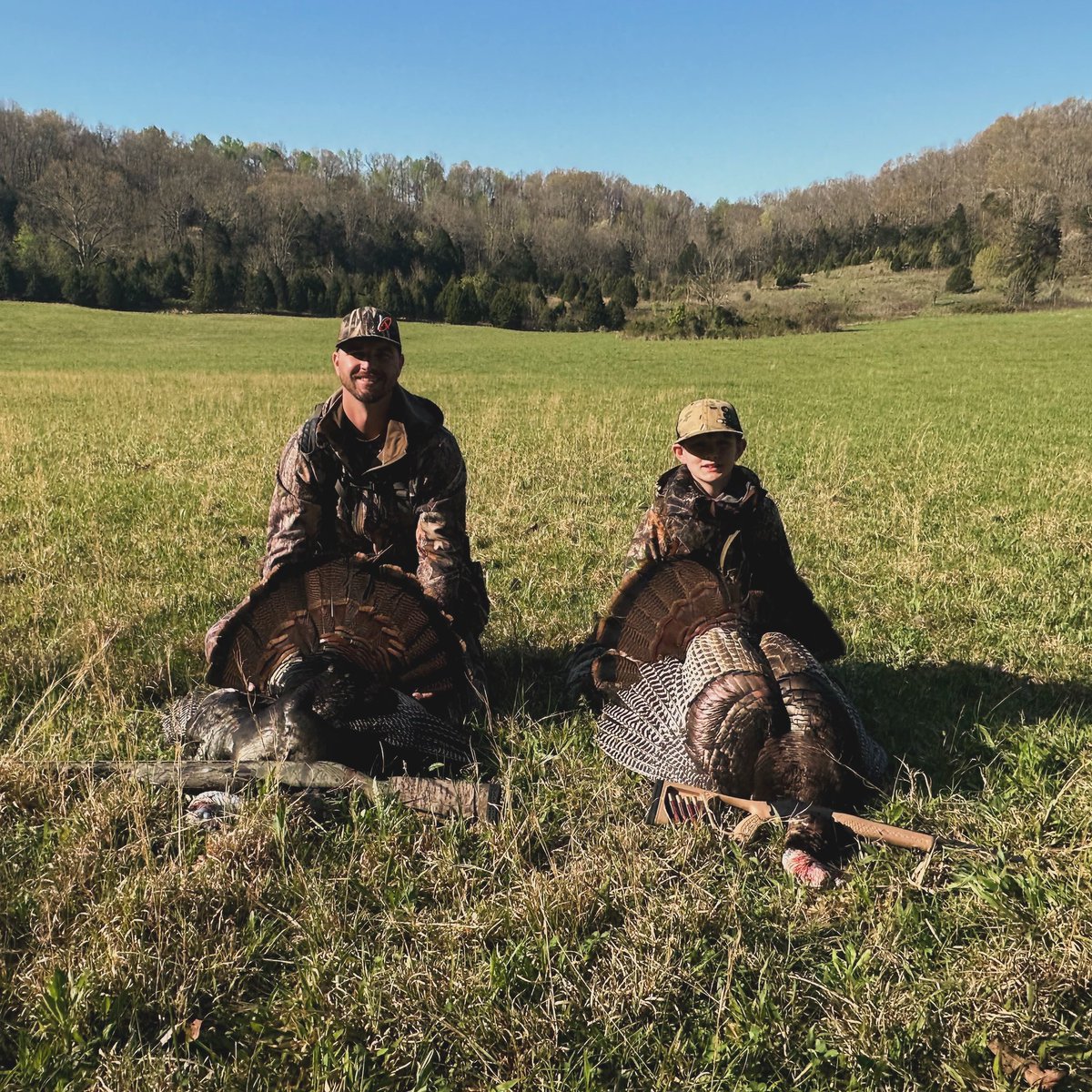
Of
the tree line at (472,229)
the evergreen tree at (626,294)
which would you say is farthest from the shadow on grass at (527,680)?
the evergreen tree at (626,294)

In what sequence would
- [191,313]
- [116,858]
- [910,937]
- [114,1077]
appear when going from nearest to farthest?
[114,1077] < [910,937] < [116,858] < [191,313]

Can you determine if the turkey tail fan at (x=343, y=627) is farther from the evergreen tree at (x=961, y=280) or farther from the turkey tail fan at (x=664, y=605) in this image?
the evergreen tree at (x=961, y=280)

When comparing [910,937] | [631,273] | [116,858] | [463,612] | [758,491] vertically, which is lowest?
[910,937]

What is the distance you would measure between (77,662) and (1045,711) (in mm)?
5584

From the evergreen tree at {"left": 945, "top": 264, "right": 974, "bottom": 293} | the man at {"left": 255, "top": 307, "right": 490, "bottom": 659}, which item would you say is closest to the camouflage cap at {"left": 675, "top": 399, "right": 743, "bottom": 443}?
the man at {"left": 255, "top": 307, "right": 490, "bottom": 659}

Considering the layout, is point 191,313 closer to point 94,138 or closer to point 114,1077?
point 94,138

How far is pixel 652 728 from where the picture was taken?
3.84 m

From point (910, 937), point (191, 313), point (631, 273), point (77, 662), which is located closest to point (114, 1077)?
point (910, 937)

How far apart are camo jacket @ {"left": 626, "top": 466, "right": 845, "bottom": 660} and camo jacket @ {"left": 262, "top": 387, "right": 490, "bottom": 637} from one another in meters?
0.98

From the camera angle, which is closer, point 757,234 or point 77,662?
point 77,662

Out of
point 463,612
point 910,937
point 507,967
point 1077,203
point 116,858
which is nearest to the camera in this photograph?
point 507,967

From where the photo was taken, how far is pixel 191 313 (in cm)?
7088

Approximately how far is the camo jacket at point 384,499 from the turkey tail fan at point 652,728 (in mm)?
974

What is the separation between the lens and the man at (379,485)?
14.3 feet
